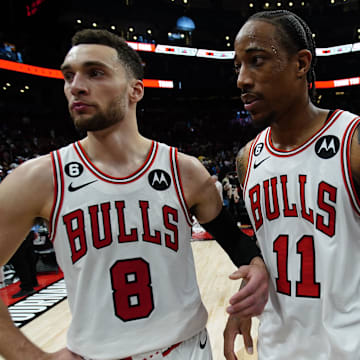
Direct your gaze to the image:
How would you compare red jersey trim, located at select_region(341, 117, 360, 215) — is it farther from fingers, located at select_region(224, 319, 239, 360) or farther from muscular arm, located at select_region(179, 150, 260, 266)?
fingers, located at select_region(224, 319, 239, 360)

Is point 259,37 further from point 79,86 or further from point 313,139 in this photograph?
point 79,86

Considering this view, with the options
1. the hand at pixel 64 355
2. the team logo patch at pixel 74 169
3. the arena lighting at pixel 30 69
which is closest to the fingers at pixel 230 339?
the hand at pixel 64 355

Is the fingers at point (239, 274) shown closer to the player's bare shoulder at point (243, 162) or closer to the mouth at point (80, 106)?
the player's bare shoulder at point (243, 162)

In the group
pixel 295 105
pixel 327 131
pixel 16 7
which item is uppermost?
pixel 16 7

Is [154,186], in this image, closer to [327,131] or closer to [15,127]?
[327,131]

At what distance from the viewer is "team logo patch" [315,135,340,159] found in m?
1.39

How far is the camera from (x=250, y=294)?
1.24 m

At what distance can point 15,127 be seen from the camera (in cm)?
1834

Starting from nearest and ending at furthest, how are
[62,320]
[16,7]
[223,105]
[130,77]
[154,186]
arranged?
[154,186]
[130,77]
[62,320]
[16,7]
[223,105]

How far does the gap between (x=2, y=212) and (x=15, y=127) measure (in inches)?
754

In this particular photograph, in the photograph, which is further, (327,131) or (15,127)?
(15,127)

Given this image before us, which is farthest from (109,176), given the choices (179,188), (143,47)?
(143,47)

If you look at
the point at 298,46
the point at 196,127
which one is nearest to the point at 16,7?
the point at 196,127

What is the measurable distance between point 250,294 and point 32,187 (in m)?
0.89
